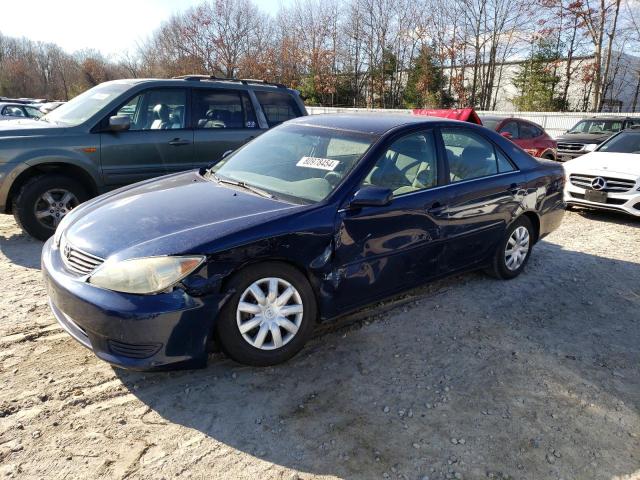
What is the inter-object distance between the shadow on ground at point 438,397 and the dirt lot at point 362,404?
0.01 m

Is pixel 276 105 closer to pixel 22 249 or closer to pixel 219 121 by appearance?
pixel 219 121

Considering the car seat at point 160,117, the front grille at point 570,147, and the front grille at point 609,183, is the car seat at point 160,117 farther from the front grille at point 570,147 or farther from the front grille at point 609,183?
the front grille at point 570,147

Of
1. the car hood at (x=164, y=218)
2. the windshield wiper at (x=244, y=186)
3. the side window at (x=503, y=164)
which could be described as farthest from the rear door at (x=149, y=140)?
the side window at (x=503, y=164)

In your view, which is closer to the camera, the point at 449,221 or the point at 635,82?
the point at 449,221

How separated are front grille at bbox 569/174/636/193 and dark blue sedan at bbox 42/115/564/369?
11.5ft

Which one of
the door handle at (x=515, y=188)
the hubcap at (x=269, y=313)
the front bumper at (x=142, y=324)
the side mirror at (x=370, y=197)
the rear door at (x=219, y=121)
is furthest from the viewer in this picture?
the rear door at (x=219, y=121)

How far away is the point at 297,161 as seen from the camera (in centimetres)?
374

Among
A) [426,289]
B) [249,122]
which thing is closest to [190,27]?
[249,122]

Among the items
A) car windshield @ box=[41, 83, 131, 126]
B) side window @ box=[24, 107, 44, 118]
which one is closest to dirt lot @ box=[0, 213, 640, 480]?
car windshield @ box=[41, 83, 131, 126]

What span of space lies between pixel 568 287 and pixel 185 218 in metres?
3.77

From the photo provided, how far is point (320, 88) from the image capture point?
34594mm

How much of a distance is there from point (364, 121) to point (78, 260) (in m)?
2.43

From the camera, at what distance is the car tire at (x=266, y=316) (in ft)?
9.17

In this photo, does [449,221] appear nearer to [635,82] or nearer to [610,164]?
[610,164]
